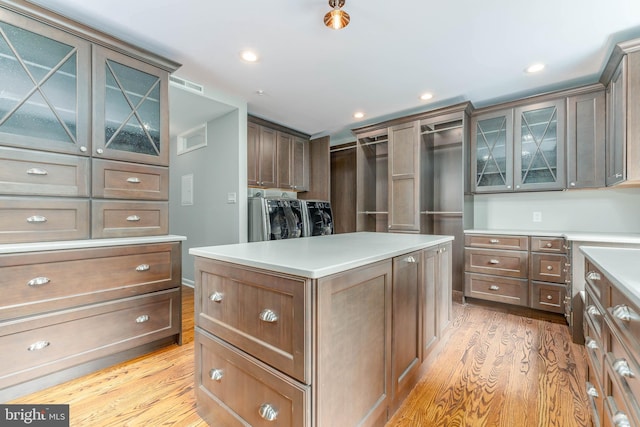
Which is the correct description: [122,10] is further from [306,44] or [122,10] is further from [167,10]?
[306,44]

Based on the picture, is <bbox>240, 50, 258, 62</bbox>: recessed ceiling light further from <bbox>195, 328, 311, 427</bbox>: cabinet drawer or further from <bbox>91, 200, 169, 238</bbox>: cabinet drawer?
<bbox>195, 328, 311, 427</bbox>: cabinet drawer

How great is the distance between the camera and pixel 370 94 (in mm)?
3248

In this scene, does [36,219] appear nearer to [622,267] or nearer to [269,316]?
[269,316]

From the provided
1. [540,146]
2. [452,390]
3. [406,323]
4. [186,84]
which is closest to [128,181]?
[186,84]

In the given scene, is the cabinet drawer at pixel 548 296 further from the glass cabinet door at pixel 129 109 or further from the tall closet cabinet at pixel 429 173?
the glass cabinet door at pixel 129 109

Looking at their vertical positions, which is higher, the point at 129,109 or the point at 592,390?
the point at 129,109

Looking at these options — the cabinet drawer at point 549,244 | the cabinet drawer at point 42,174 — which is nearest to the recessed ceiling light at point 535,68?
the cabinet drawer at point 549,244

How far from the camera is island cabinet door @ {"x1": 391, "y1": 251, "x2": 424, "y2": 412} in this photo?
1.46 metres

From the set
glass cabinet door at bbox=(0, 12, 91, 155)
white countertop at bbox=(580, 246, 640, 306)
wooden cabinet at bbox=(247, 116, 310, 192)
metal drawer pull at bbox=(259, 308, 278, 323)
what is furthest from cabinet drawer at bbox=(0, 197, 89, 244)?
white countertop at bbox=(580, 246, 640, 306)

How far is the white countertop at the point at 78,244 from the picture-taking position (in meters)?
1.58

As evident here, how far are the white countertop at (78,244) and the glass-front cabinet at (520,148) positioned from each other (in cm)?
356

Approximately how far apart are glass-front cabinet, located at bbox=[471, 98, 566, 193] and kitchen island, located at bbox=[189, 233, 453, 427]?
2.43m

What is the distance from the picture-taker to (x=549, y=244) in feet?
9.25

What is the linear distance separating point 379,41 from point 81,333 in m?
3.03
